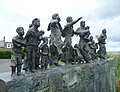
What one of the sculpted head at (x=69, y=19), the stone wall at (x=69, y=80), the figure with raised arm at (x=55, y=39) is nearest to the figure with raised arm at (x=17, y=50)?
→ the stone wall at (x=69, y=80)

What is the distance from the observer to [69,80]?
21.4ft

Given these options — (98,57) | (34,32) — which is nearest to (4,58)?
(98,57)

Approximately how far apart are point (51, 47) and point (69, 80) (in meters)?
0.91

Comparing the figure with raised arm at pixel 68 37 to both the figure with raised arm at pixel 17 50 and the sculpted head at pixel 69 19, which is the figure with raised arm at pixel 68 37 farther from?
the figure with raised arm at pixel 17 50

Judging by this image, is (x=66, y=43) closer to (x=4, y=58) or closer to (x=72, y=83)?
(x=72, y=83)

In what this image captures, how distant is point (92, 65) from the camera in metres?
8.34

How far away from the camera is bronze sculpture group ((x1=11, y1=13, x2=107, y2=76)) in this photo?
17.4 feet

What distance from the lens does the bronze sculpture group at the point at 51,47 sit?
5313 millimetres

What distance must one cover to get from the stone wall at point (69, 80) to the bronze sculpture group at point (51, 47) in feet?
0.93

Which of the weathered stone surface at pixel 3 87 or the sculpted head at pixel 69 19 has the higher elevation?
the sculpted head at pixel 69 19

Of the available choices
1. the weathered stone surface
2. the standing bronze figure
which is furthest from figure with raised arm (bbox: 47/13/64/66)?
the weathered stone surface

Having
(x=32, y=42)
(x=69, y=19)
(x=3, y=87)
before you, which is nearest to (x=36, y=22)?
(x=32, y=42)

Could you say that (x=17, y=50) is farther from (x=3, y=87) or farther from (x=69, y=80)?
(x=69, y=80)

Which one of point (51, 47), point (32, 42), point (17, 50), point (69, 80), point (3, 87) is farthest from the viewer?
point (51, 47)
